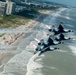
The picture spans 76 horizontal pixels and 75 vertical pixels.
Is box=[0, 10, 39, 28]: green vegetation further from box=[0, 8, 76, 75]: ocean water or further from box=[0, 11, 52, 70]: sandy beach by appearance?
box=[0, 8, 76, 75]: ocean water

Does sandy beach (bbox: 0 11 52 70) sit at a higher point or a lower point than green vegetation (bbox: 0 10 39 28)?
higher

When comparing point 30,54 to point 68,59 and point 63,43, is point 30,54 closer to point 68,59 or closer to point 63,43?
point 68,59

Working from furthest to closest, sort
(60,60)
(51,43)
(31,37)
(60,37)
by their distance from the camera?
(31,37), (60,37), (51,43), (60,60)

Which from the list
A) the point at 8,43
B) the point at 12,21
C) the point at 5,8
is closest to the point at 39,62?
the point at 8,43

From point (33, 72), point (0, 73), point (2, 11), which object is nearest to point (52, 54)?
point (33, 72)

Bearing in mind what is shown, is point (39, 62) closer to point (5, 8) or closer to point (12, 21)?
point (12, 21)

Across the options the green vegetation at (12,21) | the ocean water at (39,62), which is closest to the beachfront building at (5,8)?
the green vegetation at (12,21)

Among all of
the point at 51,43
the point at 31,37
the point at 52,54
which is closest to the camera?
the point at 52,54

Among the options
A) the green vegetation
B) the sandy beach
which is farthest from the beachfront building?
the sandy beach

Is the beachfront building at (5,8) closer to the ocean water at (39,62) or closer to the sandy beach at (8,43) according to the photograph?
the sandy beach at (8,43)

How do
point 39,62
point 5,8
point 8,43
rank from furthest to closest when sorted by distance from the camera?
point 5,8
point 8,43
point 39,62

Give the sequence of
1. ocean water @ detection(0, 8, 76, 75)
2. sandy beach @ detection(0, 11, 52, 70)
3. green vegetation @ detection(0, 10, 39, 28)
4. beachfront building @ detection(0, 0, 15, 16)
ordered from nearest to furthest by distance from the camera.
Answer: ocean water @ detection(0, 8, 76, 75) < sandy beach @ detection(0, 11, 52, 70) < green vegetation @ detection(0, 10, 39, 28) < beachfront building @ detection(0, 0, 15, 16)
